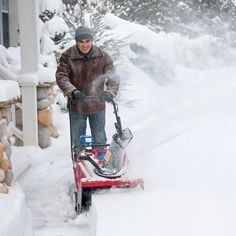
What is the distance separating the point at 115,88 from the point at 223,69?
13.8 meters

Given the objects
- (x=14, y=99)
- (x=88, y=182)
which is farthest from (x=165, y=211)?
(x=14, y=99)

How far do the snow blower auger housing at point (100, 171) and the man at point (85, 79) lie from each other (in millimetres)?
367

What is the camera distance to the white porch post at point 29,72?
6522 mm

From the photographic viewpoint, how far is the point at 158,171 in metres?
5.38

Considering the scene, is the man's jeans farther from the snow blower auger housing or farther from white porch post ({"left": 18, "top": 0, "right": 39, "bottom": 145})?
white porch post ({"left": 18, "top": 0, "right": 39, "bottom": 145})

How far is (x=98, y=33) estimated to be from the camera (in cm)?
1130

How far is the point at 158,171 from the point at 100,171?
4.29ft

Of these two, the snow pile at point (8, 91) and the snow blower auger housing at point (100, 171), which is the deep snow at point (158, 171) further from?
the snow pile at point (8, 91)

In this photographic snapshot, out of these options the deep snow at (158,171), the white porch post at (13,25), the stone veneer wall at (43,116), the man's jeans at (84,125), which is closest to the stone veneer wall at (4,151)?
the deep snow at (158,171)

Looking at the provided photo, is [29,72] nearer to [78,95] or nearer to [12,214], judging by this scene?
[78,95]

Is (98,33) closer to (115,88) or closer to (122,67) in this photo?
(122,67)

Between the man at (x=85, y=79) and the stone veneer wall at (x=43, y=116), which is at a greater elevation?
the man at (x=85, y=79)

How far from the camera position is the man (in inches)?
191

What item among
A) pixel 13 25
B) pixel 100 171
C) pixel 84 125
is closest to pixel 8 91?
pixel 84 125
